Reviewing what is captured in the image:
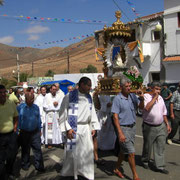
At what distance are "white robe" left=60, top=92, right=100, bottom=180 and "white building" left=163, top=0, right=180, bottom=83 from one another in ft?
44.4

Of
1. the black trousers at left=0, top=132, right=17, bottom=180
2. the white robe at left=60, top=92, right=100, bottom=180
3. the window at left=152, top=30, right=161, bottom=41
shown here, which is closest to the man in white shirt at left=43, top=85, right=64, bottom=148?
the black trousers at left=0, top=132, right=17, bottom=180

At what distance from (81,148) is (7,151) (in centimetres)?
149

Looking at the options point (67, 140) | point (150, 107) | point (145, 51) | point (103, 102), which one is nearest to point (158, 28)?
point (145, 51)

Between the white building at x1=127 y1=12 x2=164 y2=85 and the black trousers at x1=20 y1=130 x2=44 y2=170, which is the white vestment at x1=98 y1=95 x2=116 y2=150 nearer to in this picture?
the black trousers at x1=20 y1=130 x2=44 y2=170

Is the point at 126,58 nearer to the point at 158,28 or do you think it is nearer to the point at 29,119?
the point at 29,119

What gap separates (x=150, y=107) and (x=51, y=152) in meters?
3.28

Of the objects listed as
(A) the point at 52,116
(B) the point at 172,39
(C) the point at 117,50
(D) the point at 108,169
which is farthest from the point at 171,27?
(D) the point at 108,169

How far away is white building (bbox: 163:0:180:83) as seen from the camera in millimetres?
16875

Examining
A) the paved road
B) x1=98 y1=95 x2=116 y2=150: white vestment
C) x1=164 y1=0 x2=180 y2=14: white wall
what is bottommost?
the paved road

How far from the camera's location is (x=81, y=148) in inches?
175

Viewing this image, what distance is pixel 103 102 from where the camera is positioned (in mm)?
6527

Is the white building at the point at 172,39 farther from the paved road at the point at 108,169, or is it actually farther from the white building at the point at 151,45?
the paved road at the point at 108,169

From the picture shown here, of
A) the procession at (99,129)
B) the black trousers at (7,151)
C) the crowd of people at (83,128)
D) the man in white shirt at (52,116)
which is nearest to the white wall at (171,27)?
the procession at (99,129)

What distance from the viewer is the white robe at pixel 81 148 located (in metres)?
4.41
